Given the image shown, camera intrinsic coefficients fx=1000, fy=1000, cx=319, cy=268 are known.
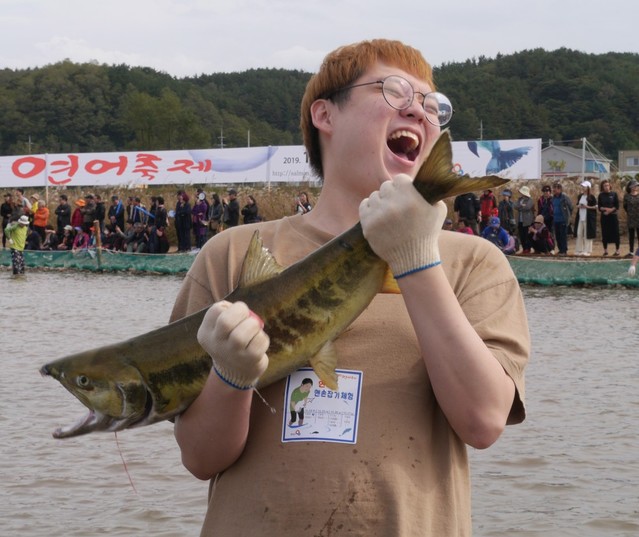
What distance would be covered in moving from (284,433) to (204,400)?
0.21 meters

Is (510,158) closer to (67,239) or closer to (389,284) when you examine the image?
(67,239)

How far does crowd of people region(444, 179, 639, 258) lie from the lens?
24.2 metres

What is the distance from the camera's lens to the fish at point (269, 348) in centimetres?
225

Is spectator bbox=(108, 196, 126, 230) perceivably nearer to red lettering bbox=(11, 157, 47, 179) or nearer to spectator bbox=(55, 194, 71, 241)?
spectator bbox=(55, 194, 71, 241)

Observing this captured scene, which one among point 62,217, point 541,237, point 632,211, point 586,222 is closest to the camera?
point 632,211

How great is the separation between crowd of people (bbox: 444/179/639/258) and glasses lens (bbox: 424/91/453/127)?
70.1 feet

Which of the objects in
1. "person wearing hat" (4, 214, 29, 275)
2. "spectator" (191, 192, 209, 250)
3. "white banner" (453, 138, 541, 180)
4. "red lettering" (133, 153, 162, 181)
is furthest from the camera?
"red lettering" (133, 153, 162, 181)

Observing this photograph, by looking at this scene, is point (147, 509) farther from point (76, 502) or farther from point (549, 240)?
point (549, 240)

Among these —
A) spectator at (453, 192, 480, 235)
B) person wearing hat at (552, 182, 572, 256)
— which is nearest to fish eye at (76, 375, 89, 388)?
spectator at (453, 192, 480, 235)

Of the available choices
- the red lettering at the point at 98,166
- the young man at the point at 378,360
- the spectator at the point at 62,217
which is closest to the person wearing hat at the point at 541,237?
the spectator at the point at 62,217

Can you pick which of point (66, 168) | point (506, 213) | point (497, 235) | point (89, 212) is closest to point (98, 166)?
point (66, 168)

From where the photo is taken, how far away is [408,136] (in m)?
2.55

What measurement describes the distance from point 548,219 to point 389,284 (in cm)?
2458

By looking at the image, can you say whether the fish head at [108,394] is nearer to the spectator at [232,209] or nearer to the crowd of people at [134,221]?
the crowd of people at [134,221]
